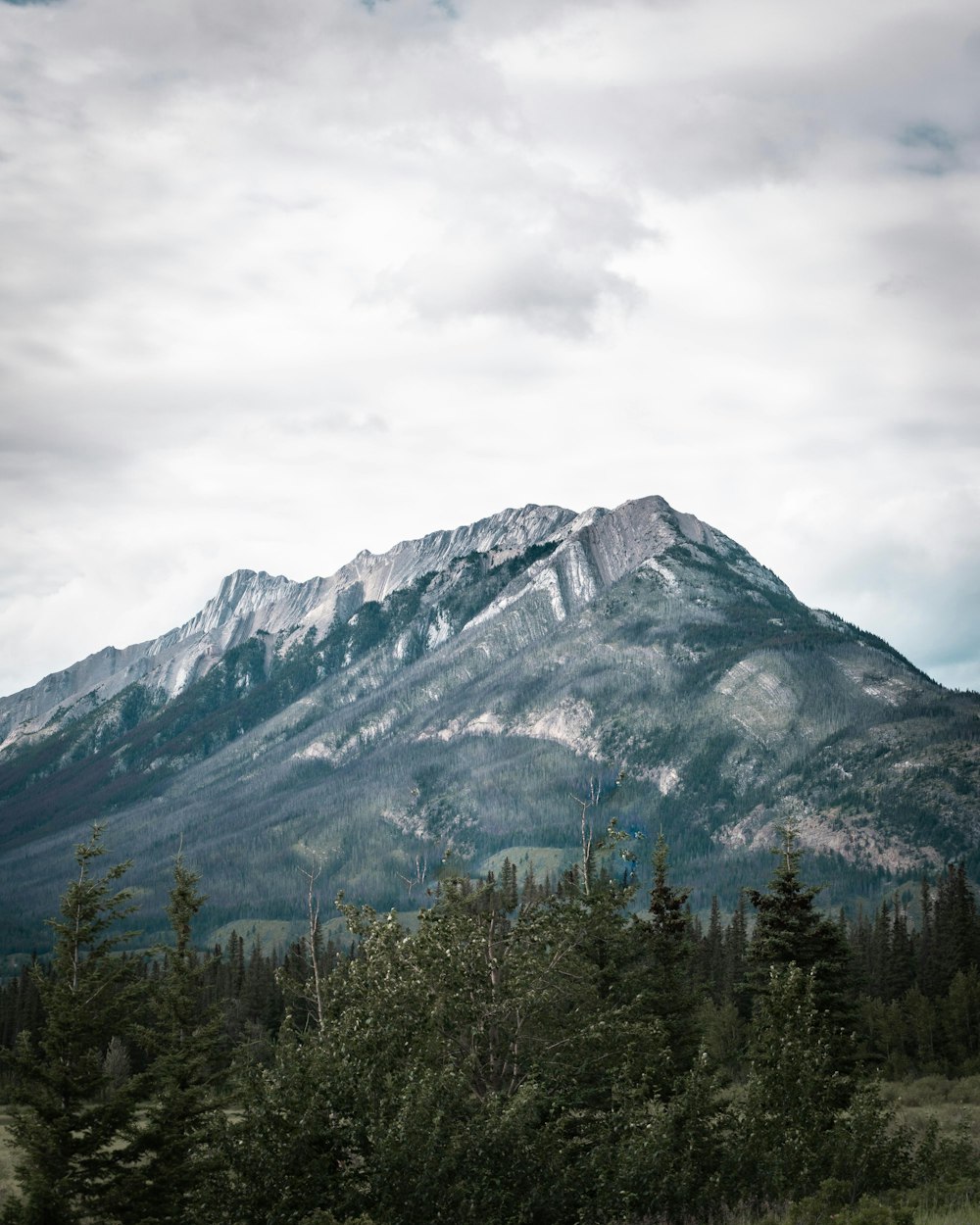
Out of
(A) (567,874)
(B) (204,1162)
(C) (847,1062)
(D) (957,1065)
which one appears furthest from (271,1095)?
(D) (957,1065)

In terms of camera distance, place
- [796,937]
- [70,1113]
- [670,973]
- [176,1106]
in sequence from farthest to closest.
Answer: [670,973], [796,937], [176,1106], [70,1113]

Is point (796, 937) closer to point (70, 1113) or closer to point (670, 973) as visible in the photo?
point (670, 973)

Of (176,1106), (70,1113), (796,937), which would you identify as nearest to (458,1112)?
(70,1113)

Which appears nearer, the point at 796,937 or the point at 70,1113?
the point at 70,1113

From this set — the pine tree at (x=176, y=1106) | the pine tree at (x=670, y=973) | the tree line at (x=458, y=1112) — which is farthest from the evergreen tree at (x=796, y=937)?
the pine tree at (x=176, y=1106)

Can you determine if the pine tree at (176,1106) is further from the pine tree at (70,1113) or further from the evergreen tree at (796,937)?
the evergreen tree at (796,937)

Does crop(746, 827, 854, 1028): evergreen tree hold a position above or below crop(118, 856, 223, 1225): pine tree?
above

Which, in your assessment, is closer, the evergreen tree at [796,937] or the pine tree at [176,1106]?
the pine tree at [176,1106]

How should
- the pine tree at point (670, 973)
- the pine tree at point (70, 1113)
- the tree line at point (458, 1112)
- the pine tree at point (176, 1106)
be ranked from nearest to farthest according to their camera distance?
1. the tree line at point (458, 1112)
2. the pine tree at point (70, 1113)
3. the pine tree at point (176, 1106)
4. the pine tree at point (670, 973)

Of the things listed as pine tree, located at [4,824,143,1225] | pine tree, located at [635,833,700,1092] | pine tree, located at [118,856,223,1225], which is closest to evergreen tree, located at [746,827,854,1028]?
pine tree, located at [635,833,700,1092]

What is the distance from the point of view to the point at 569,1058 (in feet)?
117

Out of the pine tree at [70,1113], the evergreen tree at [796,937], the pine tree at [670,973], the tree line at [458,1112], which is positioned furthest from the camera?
the pine tree at [670,973]

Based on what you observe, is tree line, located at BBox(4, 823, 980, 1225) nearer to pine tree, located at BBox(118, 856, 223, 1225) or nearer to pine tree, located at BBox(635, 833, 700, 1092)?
pine tree, located at BBox(118, 856, 223, 1225)

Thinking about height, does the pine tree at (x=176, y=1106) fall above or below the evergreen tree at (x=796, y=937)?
below
